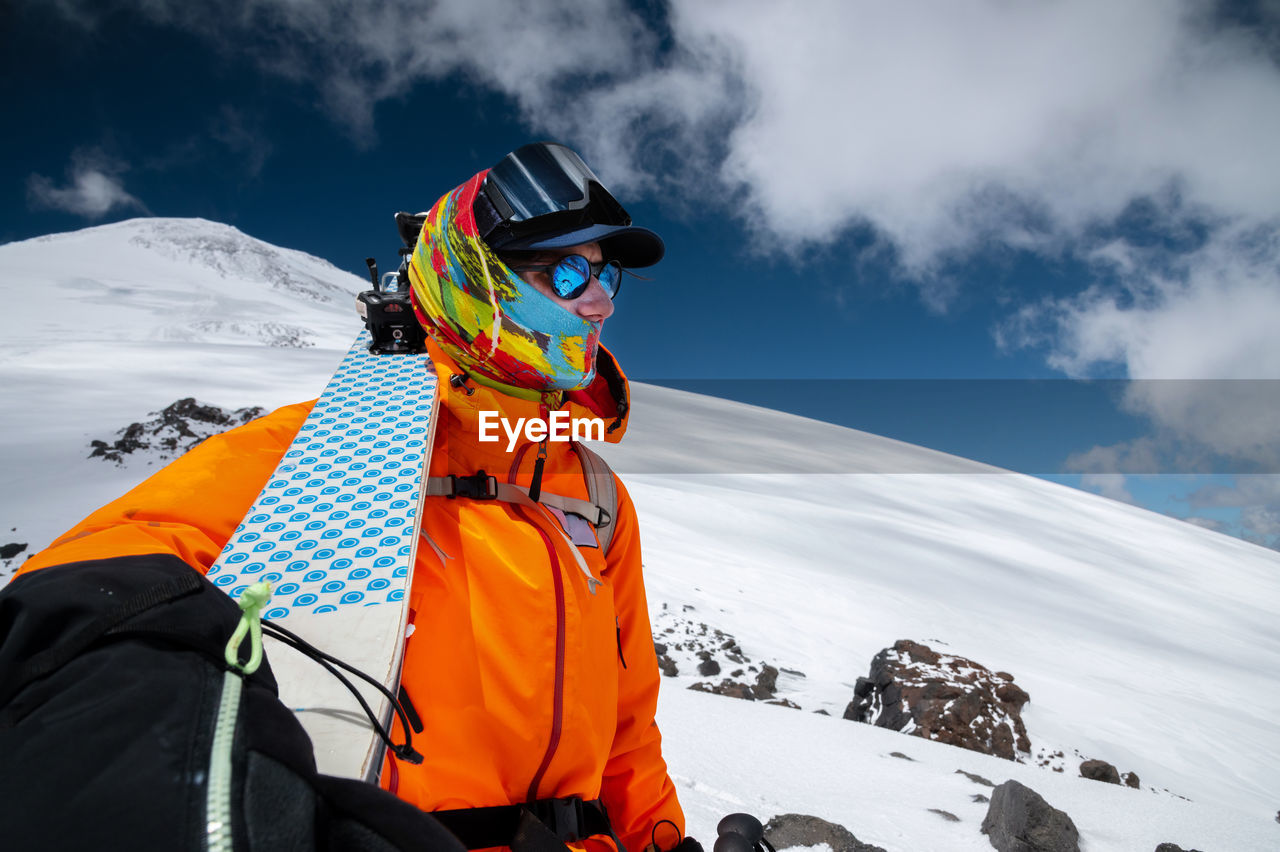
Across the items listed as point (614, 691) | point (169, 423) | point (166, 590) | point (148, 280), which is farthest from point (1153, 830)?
point (148, 280)

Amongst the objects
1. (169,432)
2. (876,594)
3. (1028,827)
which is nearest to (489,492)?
(1028,827)

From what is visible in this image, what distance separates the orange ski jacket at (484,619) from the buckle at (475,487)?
0.03 meters

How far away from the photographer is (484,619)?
1460 mm

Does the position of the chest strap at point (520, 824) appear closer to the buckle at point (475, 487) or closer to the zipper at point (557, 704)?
the zipper at point (557, 704)

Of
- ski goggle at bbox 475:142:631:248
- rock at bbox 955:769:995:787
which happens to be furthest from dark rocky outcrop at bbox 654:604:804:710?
ski goggle at bbox 475:142:631:248

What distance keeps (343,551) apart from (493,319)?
75 cm

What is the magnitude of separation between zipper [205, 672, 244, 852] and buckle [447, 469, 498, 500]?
968mm

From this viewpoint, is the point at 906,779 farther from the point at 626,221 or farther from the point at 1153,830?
the point at 626,221

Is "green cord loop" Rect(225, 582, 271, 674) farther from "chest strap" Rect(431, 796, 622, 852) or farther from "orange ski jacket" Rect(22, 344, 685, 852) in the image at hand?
"chest strap" Rect(431, 796, 622, 852)

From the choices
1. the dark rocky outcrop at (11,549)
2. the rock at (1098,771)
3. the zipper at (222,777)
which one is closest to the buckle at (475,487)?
the zipper at (222,777)

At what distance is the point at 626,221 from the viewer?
198 centimetres

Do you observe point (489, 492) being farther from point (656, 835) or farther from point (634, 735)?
point (656, 835)

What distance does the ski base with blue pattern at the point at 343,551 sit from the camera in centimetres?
110

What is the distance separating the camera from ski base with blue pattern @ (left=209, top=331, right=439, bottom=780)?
1096 millimetres
